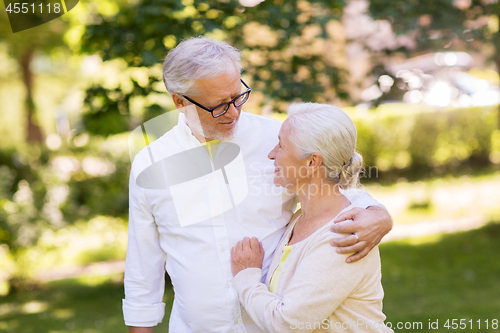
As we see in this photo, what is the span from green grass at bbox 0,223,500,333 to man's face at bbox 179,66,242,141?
317 cm

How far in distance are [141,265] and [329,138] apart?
106cm

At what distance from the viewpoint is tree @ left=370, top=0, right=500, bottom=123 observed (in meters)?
4.73

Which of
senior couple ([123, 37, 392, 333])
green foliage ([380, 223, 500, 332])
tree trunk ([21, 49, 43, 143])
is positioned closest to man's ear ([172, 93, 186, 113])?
senior couple ([123, 37, 392, 333])

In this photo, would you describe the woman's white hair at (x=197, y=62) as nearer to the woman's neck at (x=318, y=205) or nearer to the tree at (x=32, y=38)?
the woman's neck at (x=318, y=205)

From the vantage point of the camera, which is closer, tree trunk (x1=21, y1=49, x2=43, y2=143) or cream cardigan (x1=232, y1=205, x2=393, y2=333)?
cream cardigan (x1=232, y1=205, x2=393, y2=333)

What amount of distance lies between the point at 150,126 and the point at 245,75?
58.5 inches

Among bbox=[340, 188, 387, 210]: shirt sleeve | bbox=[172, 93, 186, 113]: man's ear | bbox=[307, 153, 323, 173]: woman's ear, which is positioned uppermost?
bbox=[172, 93, 186, 113]: man's ear

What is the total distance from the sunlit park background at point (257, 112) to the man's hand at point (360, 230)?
2580 mm

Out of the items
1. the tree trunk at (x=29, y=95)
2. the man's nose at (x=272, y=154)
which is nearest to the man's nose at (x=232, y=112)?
the man's nose at (x=272, y=154)

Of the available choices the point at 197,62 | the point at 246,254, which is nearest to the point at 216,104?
the point at 197,62

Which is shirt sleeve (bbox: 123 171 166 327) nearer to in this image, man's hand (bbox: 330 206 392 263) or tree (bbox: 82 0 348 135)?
man's hand (bbox: 330 206 392 263)

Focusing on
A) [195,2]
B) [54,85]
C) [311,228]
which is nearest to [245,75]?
[195,2]

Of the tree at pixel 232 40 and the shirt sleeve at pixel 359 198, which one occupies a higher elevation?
the shirt sleeve at pixel 359 198

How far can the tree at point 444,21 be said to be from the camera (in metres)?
4.73
